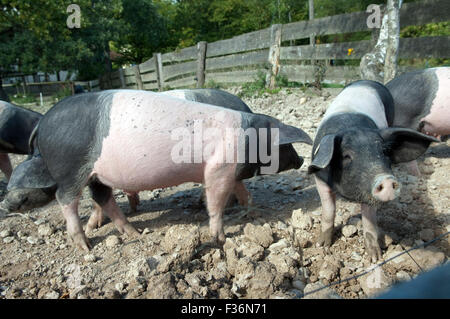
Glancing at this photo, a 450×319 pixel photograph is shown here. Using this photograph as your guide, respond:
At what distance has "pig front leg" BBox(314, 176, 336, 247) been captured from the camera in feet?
8.98

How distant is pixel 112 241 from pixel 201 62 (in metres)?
9.36

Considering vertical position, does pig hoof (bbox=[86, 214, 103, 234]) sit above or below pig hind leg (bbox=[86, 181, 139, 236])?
below

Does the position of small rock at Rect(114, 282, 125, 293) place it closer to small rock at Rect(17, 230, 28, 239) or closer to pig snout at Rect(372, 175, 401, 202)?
small rock at Rect(17, 230, 28, 239)

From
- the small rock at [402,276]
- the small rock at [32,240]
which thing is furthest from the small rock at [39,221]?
the small rock at [402,276]

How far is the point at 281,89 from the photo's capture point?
26.7ft

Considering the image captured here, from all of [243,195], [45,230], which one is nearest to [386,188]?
[243,195]

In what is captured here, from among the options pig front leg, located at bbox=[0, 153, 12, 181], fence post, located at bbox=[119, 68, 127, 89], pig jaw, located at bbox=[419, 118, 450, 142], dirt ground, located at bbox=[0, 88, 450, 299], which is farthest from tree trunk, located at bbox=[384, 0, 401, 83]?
fence post, located at bbox=[119, 68, 127, 89]

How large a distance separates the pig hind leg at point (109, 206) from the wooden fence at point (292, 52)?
5.67 m

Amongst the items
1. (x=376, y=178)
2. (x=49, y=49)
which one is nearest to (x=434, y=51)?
(x=376, y=178)

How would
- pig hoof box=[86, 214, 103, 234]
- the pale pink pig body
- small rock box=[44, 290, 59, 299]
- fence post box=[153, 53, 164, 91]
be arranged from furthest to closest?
fence post box=[153, 53, 164, 91], pig hoof box=[86, 214, 103, 234], the pale pink pig body, small rock box=[44, 290, 59, 299]

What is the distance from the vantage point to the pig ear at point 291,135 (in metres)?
2.84

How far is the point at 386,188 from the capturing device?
212 centimetres

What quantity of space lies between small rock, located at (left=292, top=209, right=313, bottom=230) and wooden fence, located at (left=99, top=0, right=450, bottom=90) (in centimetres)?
451
